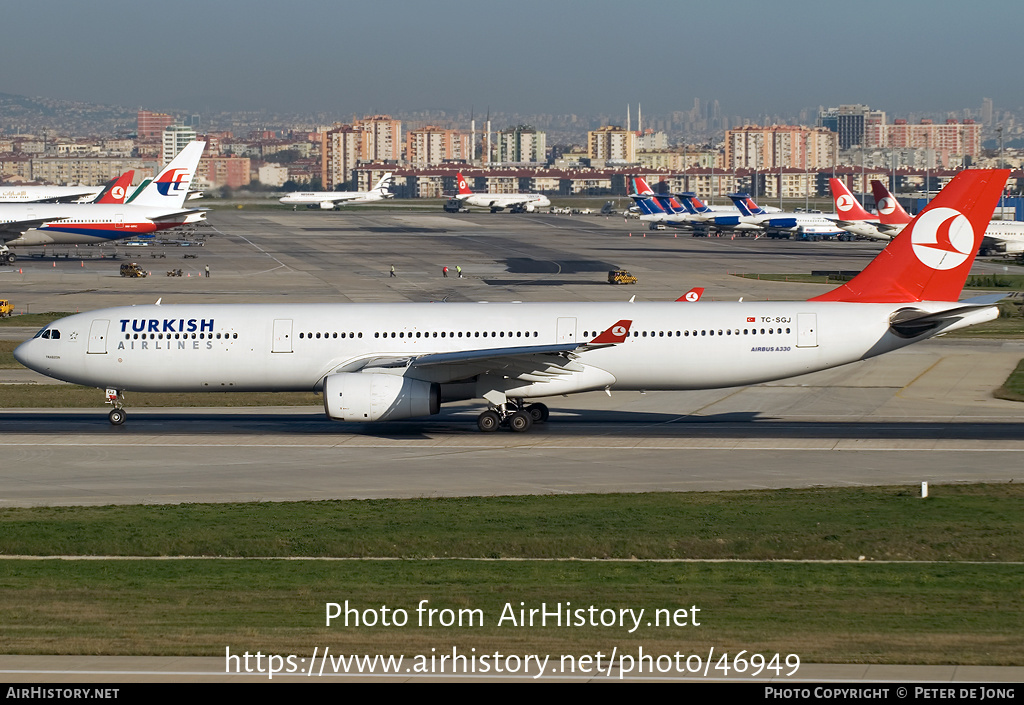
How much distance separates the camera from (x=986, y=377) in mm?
49750

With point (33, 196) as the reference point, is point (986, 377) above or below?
below

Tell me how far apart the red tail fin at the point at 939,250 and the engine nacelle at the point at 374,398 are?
1381 cm

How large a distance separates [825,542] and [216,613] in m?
11.9

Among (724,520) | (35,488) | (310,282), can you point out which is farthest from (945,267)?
(310,282)

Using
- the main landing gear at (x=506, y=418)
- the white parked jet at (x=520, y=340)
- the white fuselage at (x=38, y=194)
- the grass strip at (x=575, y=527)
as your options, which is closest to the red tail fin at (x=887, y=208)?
the white parked jet at (x=520, y=340)

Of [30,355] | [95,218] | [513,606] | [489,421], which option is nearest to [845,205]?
[95,218]

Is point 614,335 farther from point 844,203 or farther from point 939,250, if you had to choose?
point 844,203

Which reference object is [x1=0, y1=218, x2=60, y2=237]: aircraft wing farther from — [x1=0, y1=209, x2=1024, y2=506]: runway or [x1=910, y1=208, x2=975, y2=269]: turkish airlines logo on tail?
[x1=910, y1=208, x2=975, y2=269]: turkish airlines logo on tail

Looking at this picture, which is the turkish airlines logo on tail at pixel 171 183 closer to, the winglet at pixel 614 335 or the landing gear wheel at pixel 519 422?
the landing gear wheel at pixel 519 422

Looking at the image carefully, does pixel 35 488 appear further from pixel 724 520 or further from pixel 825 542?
pixel 825 542

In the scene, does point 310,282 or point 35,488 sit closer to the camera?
point 35,488

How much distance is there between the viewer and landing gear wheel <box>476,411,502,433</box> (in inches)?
1511

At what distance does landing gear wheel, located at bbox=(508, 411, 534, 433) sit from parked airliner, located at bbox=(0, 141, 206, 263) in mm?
86050
